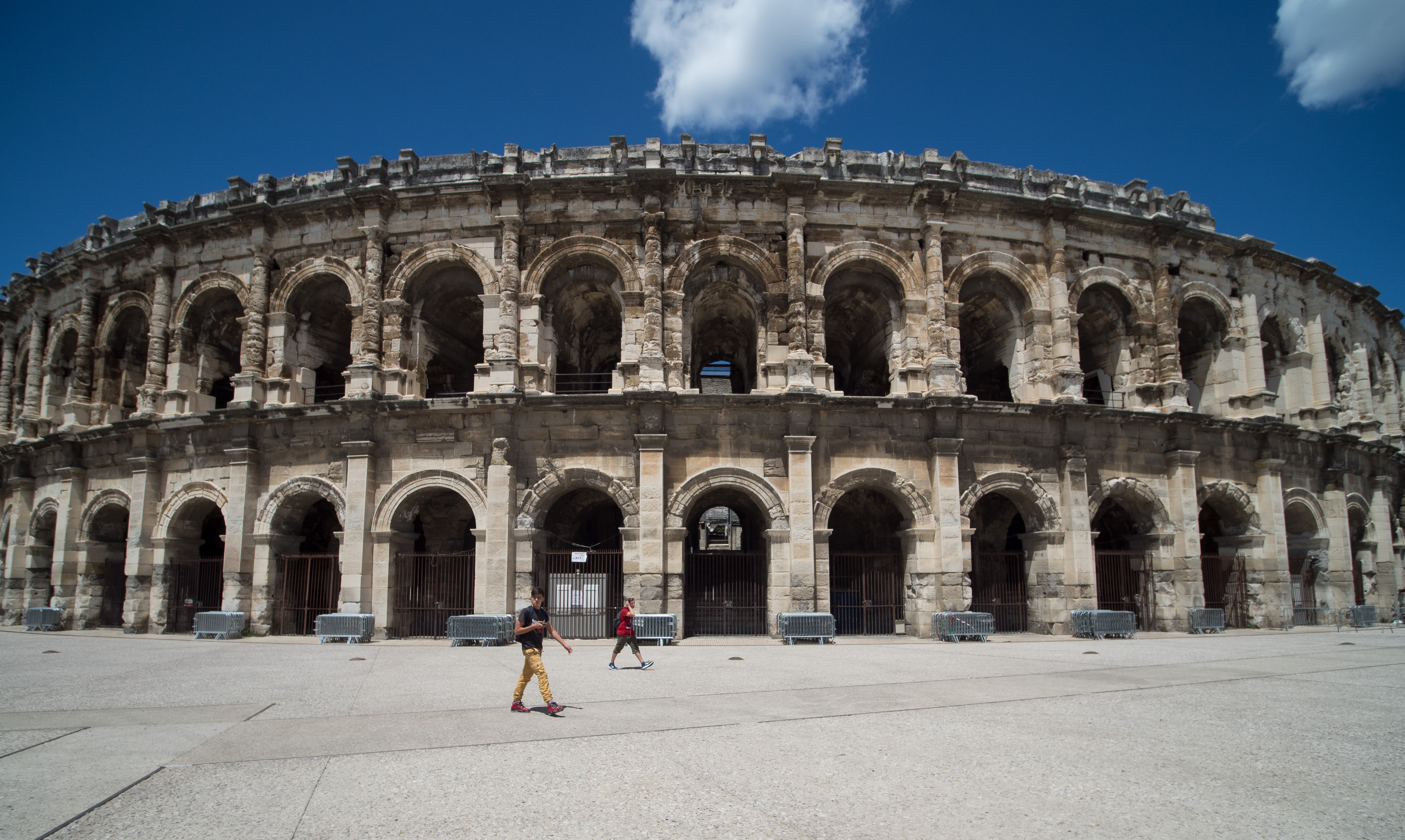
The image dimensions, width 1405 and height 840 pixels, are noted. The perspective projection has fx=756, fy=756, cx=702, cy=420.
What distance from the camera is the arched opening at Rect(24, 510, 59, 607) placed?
65.0 ft

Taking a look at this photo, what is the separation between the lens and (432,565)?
16.7 metres

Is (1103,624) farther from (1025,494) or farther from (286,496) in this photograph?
(286,496)

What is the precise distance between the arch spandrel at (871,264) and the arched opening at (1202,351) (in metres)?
7.44

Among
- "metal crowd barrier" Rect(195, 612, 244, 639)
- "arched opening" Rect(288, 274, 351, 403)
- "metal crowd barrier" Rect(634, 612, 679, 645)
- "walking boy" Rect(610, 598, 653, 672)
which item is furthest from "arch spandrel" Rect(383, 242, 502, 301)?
"walking boy" Rect(610, 598, 653, 672)

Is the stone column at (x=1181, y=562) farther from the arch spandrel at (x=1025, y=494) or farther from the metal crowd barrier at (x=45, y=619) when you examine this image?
the metal crowd barrier at (x=45, y=619)

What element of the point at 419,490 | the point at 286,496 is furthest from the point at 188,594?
the point at 419,490

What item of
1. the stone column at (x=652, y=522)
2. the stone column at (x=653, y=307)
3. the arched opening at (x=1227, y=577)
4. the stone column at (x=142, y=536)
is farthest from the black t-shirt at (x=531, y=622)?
the arched opening at (x=1227, y=577)

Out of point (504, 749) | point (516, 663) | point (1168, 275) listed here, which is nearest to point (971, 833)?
point (504, 749)

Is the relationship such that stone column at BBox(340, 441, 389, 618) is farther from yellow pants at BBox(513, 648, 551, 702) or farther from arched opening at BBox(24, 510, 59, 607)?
arched opening at BBox(24, 510, 59, 607)

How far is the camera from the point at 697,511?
1991cm

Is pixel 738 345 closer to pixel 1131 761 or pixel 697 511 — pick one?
pixel 697 511

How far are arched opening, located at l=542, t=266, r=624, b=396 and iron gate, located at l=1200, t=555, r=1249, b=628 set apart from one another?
15591 mm

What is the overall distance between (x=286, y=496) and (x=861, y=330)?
46.9 feet

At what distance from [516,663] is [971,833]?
8.68 m
